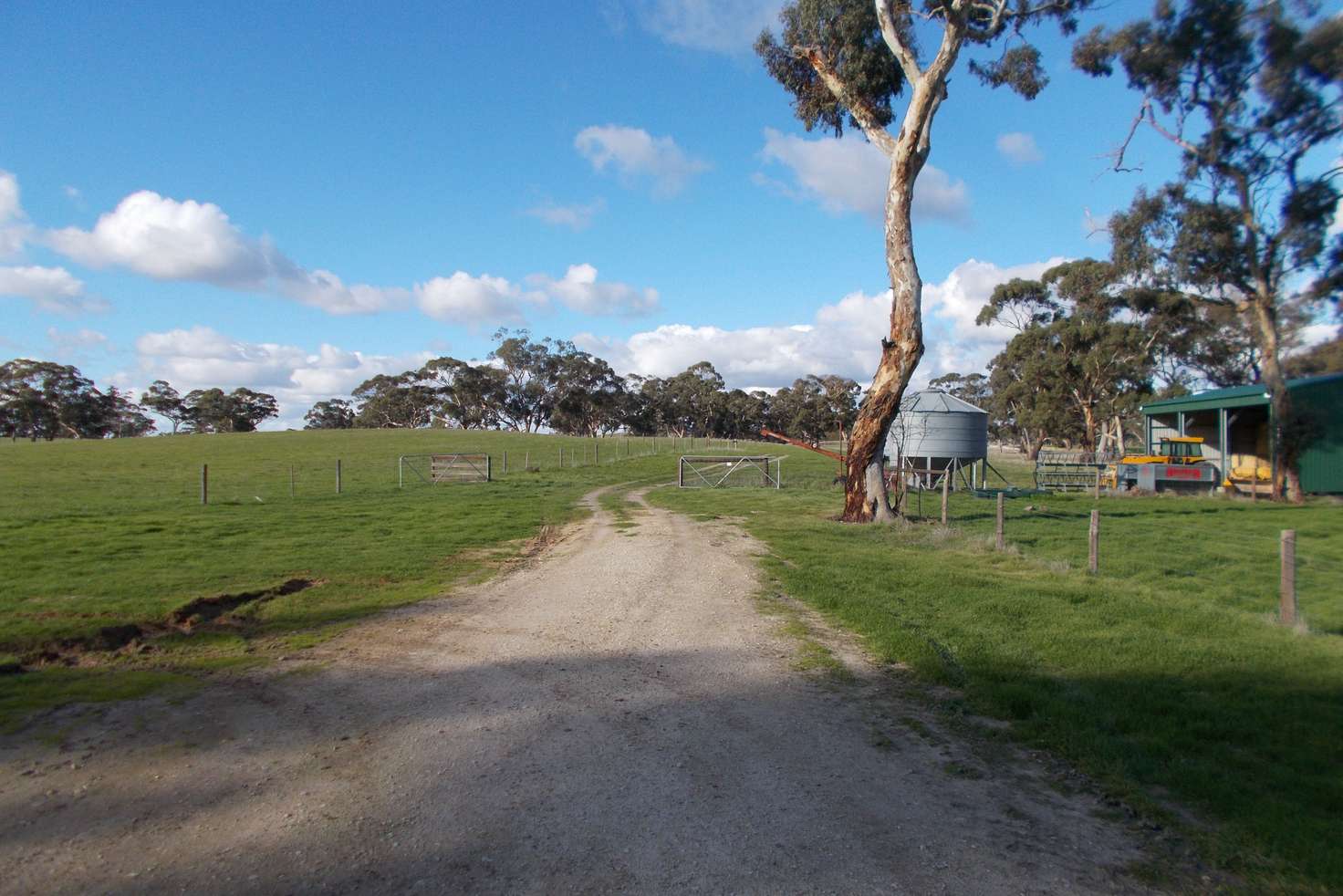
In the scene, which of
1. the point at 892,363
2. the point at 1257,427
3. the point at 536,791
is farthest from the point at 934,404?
the point at 536,791

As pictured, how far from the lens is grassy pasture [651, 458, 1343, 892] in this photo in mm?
4613

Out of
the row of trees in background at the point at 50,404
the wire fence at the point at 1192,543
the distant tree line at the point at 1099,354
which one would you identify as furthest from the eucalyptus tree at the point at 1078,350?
the row of trees in background at the point at 50,404

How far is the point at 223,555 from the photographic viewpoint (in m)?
13.5

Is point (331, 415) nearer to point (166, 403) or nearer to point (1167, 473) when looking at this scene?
point (166, 403)

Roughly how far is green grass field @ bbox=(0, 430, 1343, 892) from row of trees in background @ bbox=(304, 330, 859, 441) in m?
65.5

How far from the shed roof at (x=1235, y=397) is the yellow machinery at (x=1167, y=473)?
1.53 meters

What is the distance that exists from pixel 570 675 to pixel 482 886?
10.9 ft

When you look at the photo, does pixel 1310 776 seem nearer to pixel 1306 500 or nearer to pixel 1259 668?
pixel 1259 668

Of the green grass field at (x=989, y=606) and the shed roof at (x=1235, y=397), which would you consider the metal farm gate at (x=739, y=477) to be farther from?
the shed roof at (x=1235, y=397)

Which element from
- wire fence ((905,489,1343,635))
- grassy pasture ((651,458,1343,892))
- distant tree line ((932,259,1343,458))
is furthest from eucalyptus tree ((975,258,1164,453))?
grassy pasture ((651,458,1343,892))

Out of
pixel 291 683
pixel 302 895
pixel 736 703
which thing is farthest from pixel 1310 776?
pixel 291 683

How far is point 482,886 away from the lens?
362 cm

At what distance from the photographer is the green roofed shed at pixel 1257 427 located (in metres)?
30.7

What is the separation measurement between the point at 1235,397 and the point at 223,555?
36.0 metres
